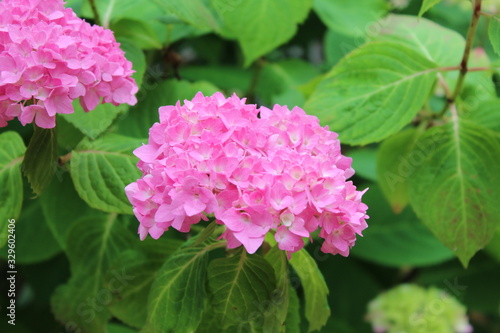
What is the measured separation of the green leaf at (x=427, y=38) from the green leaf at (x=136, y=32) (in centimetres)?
39

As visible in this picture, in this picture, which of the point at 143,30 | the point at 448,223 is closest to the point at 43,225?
the point at 143,30

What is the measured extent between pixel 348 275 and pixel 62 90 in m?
0.90

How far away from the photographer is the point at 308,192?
0.61 metres

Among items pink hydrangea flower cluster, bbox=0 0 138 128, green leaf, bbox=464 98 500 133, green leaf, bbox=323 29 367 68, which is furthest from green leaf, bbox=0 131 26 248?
green leaf, bbox=323 29 367 68

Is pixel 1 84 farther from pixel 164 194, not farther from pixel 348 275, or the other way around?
pixel 348 275

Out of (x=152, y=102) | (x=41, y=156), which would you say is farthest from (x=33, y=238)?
(x=41, y=156)

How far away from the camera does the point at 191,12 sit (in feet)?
3.24

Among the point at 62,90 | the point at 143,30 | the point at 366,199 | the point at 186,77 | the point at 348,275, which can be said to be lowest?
the point at 348,275

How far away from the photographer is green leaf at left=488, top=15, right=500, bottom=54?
0.82 metres

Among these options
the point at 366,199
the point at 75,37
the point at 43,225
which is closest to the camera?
the point at 75,37

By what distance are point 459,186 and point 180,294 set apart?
1.45ft

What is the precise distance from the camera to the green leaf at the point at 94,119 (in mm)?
857

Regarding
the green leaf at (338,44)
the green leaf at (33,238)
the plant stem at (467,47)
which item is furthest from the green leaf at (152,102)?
the green leaf at (338,44)

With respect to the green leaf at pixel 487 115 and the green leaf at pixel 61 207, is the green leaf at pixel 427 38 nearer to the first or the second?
the green leaf at pixel 487 115
